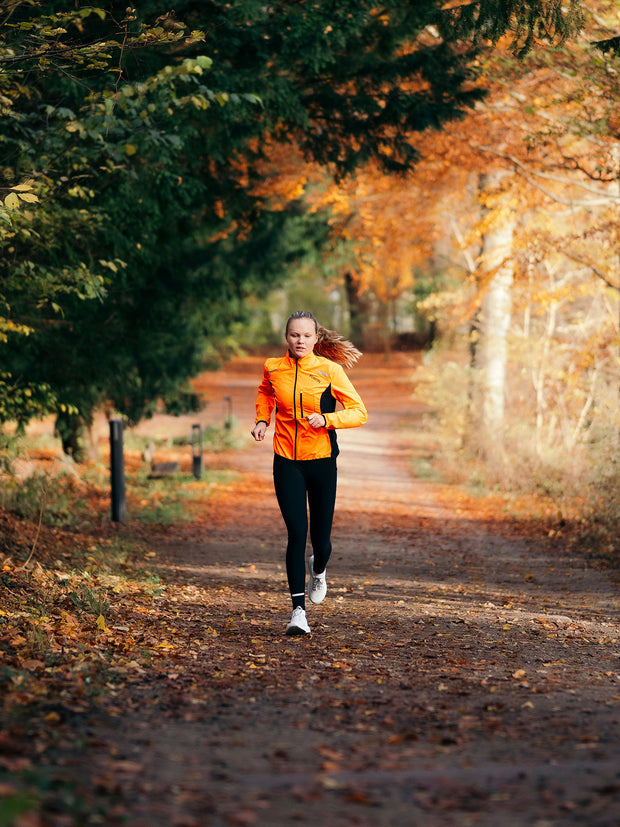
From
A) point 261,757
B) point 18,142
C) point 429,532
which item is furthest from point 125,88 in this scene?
point 429,532

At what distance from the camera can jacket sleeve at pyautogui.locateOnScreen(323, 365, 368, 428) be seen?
620 centimetres

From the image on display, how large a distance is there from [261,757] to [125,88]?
14.8ft

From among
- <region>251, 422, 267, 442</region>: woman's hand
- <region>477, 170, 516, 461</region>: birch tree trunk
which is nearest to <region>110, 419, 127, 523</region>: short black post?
<region>251, 422, 267, 442</region>: woman's hand

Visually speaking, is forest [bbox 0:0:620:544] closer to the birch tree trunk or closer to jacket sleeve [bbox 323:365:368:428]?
the birch tree trunk

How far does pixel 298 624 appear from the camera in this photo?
6.36 metres

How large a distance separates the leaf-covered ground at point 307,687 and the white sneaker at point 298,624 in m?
0.12

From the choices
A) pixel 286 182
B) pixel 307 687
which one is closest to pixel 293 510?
pixel 307 687

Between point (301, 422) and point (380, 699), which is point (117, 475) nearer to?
point (301, 422)

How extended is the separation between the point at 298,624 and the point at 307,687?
48.4 inches

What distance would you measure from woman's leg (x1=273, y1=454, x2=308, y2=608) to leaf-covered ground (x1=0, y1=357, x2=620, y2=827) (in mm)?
459

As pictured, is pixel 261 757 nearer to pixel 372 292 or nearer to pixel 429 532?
pixel 429 532

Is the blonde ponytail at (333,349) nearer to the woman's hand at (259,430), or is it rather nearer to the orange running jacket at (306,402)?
the orange running jacket at (306,402)

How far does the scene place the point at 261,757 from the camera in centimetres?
387

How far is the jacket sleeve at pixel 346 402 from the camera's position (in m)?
6.20
